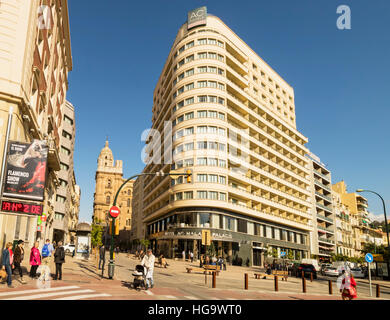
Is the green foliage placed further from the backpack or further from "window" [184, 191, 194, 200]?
the backpack

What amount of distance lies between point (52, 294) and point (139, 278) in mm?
3615

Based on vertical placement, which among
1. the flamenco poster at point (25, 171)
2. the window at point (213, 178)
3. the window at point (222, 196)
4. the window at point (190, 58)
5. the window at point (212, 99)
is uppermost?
the window at point (190, 58)

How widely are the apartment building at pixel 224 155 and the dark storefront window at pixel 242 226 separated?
0.49 feet

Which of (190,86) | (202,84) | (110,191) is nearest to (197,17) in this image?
(190,86)

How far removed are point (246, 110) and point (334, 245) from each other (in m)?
48.3

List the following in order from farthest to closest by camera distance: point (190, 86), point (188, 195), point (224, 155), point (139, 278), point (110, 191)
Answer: point (110, 191) < point (190, 86) < point (224, 155) < point (188, 195) < point (139, 278)

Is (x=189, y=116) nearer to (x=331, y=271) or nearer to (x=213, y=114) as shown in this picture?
(x=213, y=114)

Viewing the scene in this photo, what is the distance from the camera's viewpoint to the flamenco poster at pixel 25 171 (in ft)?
43.9

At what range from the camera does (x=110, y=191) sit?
114188 millimetres

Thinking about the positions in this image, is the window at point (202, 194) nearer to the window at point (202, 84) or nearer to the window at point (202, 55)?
the window at point (202, 84)

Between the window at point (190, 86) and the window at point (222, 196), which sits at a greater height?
the window at point (190, 86)

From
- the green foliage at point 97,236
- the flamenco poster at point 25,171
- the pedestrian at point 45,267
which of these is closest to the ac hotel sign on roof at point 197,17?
the green foliage at point 97,236

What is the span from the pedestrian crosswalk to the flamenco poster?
3.95 metres
